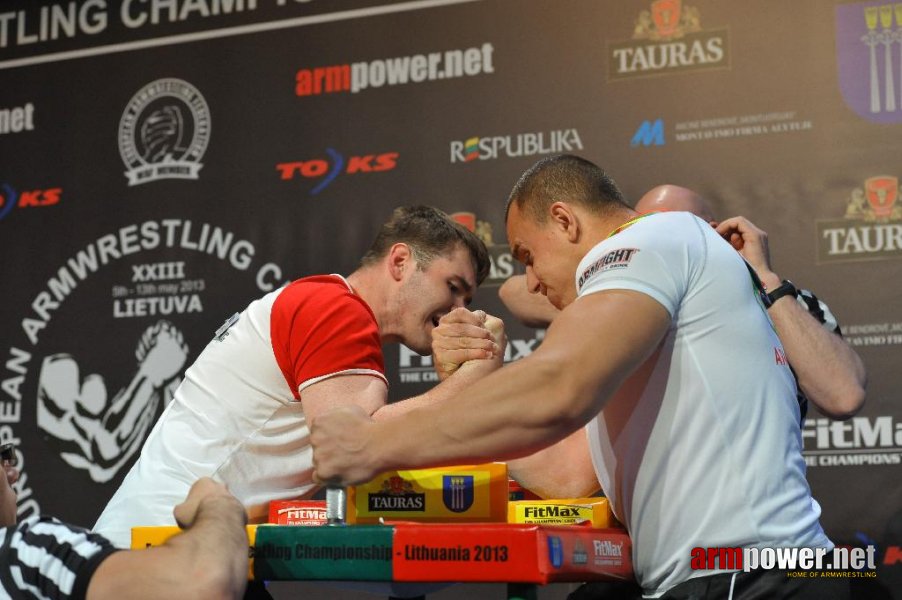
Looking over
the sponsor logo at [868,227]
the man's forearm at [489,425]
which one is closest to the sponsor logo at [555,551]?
the man's forearm at [489,425]

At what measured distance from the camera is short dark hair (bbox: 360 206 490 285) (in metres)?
2.67

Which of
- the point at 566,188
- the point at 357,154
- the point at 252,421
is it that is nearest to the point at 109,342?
the point at 357,154

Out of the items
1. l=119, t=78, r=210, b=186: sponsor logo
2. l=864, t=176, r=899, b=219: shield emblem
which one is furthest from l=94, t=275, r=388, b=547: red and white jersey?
l=119, t=78, r=210, b=186: sponsor logo

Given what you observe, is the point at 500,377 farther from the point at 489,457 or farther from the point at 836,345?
the point at 836,345

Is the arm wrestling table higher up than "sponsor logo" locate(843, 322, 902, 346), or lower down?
lower down

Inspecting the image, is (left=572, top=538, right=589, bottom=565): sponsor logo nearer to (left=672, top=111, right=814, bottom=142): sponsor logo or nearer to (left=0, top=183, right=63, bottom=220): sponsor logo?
(left=672, top=111, right=814, bottom=142): sponsor logo

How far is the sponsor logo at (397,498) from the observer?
59.9 inches

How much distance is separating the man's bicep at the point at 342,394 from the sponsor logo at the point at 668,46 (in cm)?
194

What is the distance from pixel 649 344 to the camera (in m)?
1.38

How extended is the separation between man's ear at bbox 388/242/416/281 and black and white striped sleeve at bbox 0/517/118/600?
→ 4.38 ft

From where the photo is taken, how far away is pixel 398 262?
2648 mm

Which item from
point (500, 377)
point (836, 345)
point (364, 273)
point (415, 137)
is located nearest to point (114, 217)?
point (415, 137)

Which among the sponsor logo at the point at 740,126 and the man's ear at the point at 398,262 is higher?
the sponsor logo at the point at 740,126

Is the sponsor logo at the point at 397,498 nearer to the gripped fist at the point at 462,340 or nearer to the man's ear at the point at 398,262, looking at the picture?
the gripped fist at the point at 462,340
